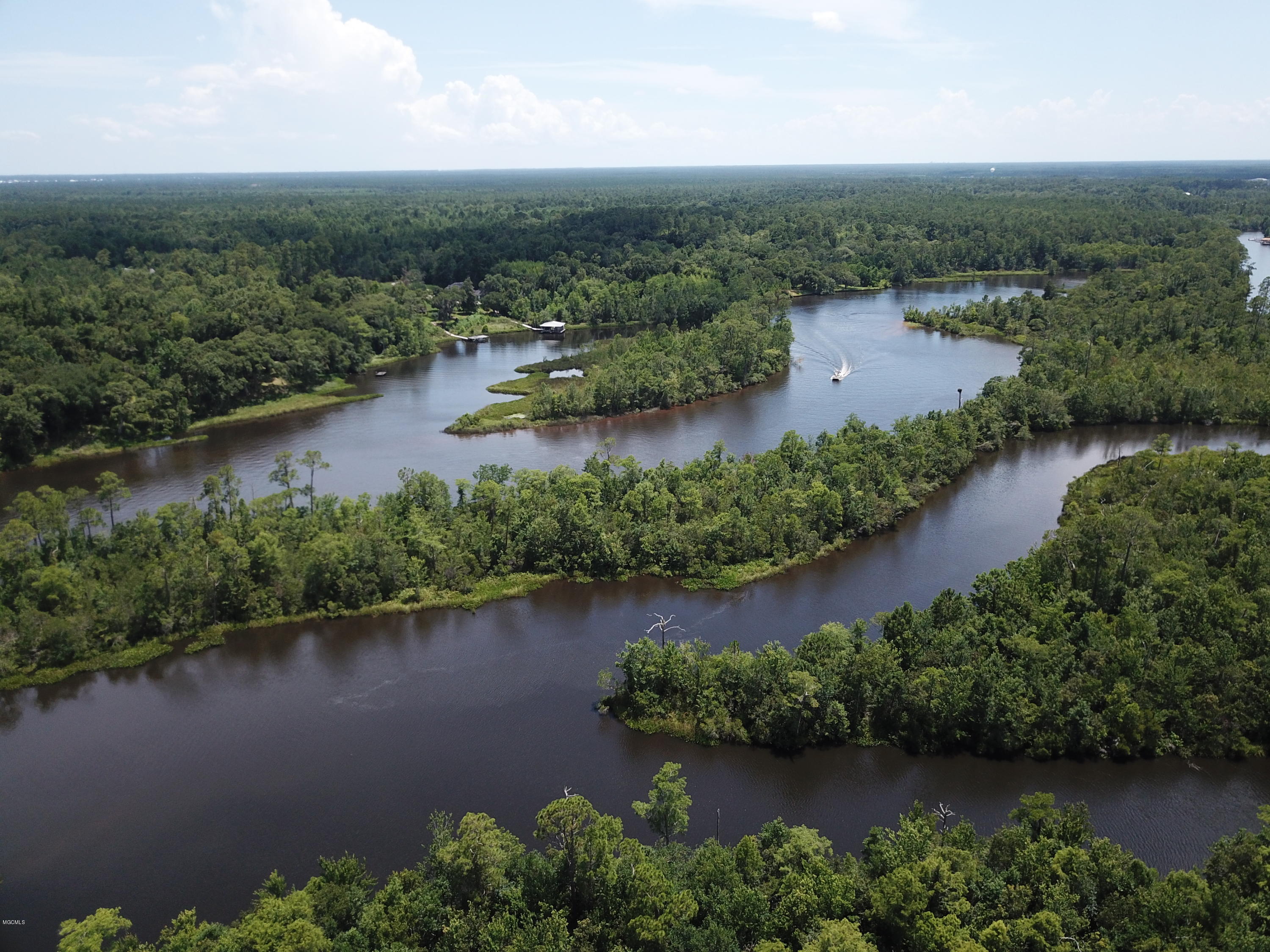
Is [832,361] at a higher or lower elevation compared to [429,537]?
higher

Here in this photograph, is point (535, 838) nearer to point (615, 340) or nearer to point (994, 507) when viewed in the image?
point (994, 507)

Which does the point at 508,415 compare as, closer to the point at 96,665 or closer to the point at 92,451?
the point at 92,451

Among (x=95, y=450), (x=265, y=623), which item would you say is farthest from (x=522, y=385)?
(x=265, y=623)

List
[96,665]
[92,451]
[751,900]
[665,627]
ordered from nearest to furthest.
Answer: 1. [751,900]
2. [96,665]
3. [665,627]
4. [92,451]

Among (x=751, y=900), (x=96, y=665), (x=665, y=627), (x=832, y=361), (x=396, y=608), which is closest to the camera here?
(x=751, y=900)

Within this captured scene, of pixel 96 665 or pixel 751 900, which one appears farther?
pixel 96 665
